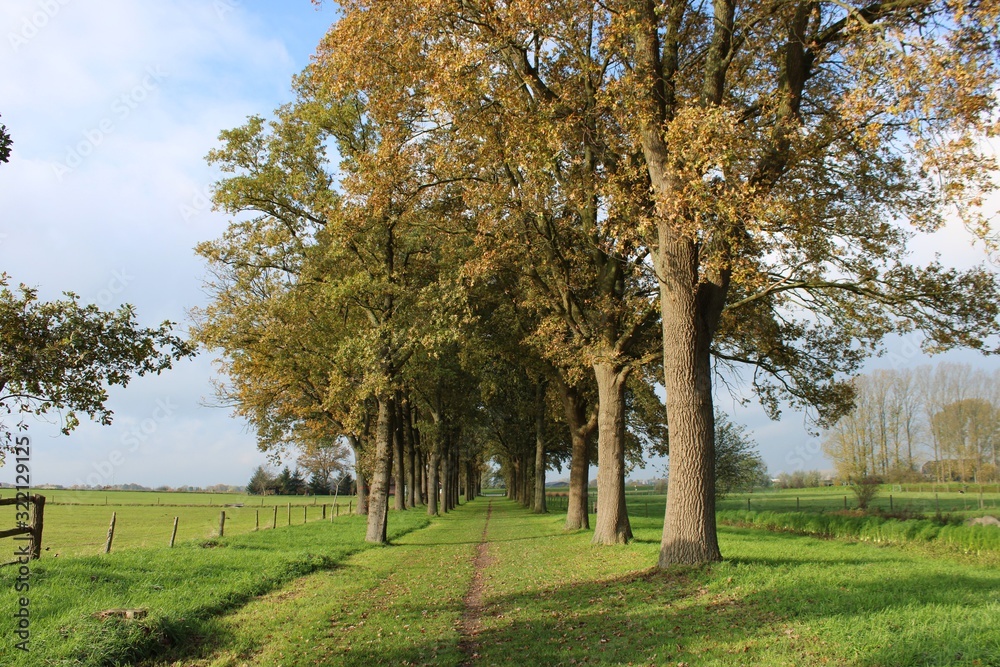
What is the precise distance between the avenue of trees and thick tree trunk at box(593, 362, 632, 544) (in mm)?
83

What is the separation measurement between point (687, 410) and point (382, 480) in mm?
12655

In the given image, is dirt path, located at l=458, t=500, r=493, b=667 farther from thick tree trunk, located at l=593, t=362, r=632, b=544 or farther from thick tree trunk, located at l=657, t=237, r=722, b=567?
thick tree trunk, located at l=593, t=362, r=632, b=544

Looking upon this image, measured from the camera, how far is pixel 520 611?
9.73 m

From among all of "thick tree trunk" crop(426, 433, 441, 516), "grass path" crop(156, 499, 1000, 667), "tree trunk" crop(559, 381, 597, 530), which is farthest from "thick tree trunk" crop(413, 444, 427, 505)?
"grass path" crop(156, 499, 1000, 667)

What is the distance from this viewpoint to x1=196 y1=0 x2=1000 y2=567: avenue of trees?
1098 cm

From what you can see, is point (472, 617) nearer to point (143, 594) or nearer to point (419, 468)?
point (143, 594)

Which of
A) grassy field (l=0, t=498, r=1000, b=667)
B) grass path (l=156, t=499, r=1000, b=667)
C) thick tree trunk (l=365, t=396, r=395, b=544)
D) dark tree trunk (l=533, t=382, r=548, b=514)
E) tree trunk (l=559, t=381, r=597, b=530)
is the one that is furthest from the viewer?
dark tree trunk (l=533, t=382, r=548, b=514)

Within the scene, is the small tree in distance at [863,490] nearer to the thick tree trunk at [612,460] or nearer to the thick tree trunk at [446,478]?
the thick tree trunk at [612,460]

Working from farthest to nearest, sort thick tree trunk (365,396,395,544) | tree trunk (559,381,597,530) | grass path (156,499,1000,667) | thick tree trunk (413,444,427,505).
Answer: thick tree trunk (413,444,427,505) < tree trunk (559,381,597,530) < thick tree trunk (365,396,395,544) < grass path (156,499,1000,667)

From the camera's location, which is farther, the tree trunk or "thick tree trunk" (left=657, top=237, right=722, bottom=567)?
the tree trunk

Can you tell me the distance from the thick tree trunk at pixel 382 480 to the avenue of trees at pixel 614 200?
3.0 inches

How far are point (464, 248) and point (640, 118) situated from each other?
9.42 m

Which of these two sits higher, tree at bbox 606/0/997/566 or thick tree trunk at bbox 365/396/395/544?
tree at bbox 606/0/997/566

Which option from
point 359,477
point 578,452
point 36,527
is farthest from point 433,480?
point 36,527
